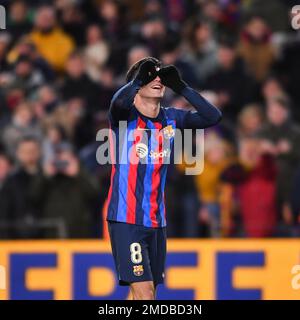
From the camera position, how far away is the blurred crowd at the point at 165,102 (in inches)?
475

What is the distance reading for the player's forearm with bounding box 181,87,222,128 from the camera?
7816mm

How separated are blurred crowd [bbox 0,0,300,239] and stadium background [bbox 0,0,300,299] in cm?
2

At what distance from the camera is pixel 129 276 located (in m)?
7.82

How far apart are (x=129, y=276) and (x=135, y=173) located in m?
0.69

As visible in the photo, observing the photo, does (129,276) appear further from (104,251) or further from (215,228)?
(215,228)

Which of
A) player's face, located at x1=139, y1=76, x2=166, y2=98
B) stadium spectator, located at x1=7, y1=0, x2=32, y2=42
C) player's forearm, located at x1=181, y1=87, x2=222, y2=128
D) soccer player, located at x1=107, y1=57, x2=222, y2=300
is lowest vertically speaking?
soccer player, located at x1=107, y1=57, x2=222, y2=300

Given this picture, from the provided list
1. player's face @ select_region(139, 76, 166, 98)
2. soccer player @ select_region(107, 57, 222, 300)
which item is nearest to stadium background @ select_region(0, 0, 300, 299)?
soccer player @ select_region(107, 57, 222, 300)

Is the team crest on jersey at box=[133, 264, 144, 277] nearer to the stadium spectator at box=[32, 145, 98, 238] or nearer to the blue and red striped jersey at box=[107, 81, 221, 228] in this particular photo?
the blue and red striped jersey at box=[107, 81, 221, 228]

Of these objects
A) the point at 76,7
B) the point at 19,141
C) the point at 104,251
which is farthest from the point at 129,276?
the point at 76,7

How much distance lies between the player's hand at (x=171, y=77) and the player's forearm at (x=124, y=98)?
196mm

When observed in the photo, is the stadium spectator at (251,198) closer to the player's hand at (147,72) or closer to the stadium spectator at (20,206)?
the stadium spectator at (20,206)

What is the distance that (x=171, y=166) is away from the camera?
39.0 ft
